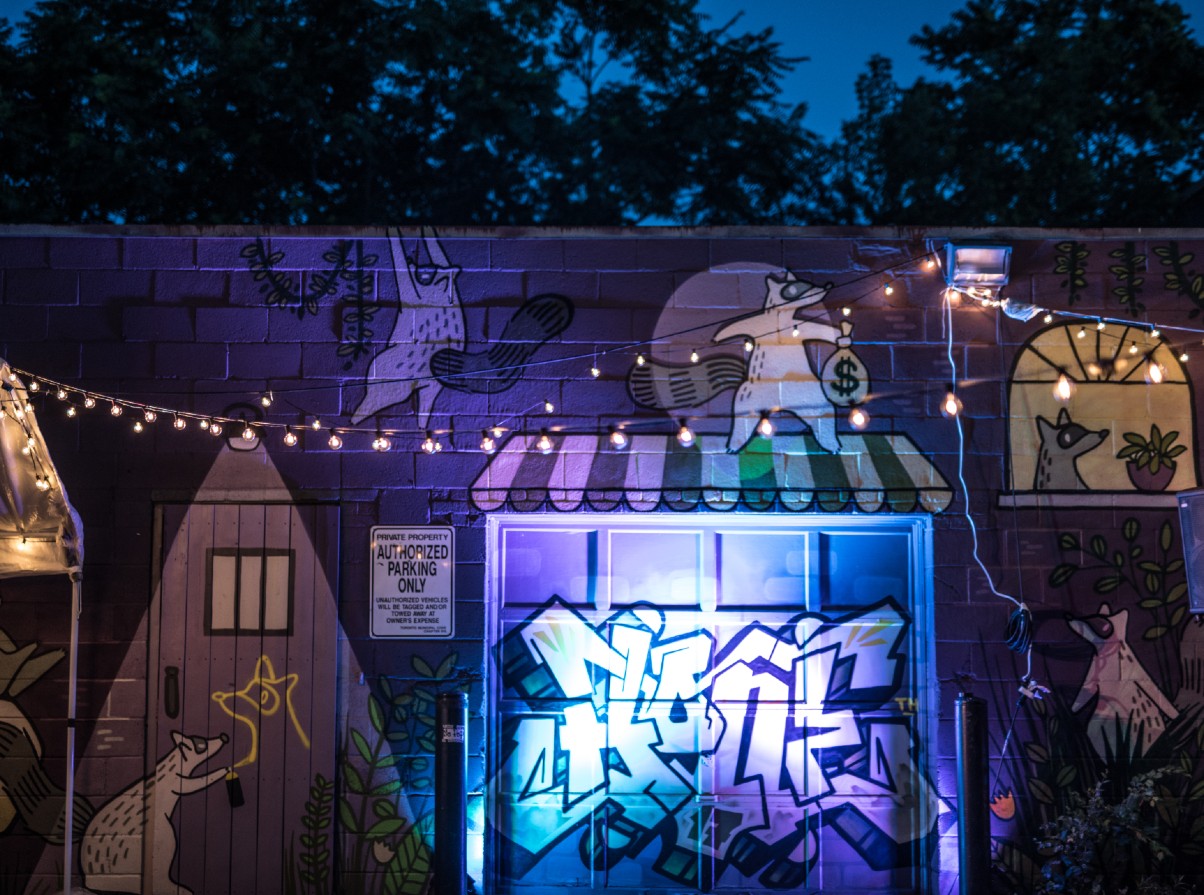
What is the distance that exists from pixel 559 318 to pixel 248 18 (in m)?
7.85

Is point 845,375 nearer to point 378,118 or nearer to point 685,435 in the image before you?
point 685,435

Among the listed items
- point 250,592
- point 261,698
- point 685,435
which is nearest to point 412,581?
point 250,592

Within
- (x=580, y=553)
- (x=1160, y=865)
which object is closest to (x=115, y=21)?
(x=580, y=553)

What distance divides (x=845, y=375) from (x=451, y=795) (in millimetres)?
3241

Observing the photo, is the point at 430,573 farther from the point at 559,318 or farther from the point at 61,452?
the point at 61,452

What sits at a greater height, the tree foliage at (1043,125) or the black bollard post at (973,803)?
the tree foliage at (1043,125)

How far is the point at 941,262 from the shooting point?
621 centimetres

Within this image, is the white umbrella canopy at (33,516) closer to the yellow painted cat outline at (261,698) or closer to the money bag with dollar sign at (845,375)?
the yellow painted cat outline at (261,698)

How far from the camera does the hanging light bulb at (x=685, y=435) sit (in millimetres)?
5973

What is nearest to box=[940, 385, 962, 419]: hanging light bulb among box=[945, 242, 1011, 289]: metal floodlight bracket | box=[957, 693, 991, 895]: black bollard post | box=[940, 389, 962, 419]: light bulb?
box=[940, 389, 962, 419]: light bulb

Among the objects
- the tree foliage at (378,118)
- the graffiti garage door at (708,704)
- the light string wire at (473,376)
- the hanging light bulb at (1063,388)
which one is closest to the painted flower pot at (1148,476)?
the hanging light bulb at (1063,388)

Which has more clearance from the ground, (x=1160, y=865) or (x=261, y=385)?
(x=261, y=385)

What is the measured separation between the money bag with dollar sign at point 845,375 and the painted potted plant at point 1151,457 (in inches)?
61.2

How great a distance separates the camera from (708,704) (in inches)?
242
